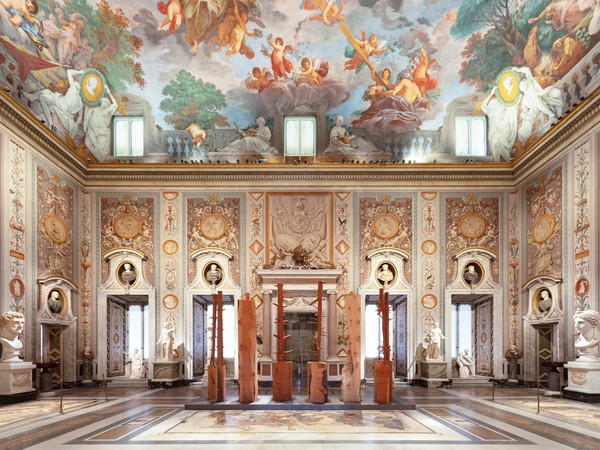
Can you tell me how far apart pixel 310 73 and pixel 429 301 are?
32.5 feet

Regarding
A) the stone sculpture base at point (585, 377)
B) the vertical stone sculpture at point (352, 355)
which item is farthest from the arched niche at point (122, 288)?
the stone sculpture base at point (585, 377)

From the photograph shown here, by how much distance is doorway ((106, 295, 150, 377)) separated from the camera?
1927 cm

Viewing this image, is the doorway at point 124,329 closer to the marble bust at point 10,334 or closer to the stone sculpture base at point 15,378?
the stone sculpture base at point 15,378

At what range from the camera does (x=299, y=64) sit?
1848 cm

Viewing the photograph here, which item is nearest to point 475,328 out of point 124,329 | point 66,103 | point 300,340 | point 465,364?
point 465,364

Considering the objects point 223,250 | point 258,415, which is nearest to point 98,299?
point 223,250

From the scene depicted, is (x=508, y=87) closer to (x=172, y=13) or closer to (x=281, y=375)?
(x=172, y=13)

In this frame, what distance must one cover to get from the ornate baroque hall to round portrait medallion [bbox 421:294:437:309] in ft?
0.13

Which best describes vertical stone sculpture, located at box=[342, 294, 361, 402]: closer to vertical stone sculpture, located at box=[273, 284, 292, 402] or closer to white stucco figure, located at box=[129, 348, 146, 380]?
vertical stone sculpture, located at box=[273, 284, 292, 402]

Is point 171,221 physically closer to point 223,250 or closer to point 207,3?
point 223,250

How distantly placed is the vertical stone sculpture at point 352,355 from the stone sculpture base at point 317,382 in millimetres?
506

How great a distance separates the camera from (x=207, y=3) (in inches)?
660

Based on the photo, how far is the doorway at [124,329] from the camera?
19.3 meters

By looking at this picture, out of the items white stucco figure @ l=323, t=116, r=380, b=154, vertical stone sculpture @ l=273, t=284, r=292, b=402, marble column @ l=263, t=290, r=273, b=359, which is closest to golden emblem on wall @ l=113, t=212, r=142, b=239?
marble column @ l=263, t=290, r=273, b=359
